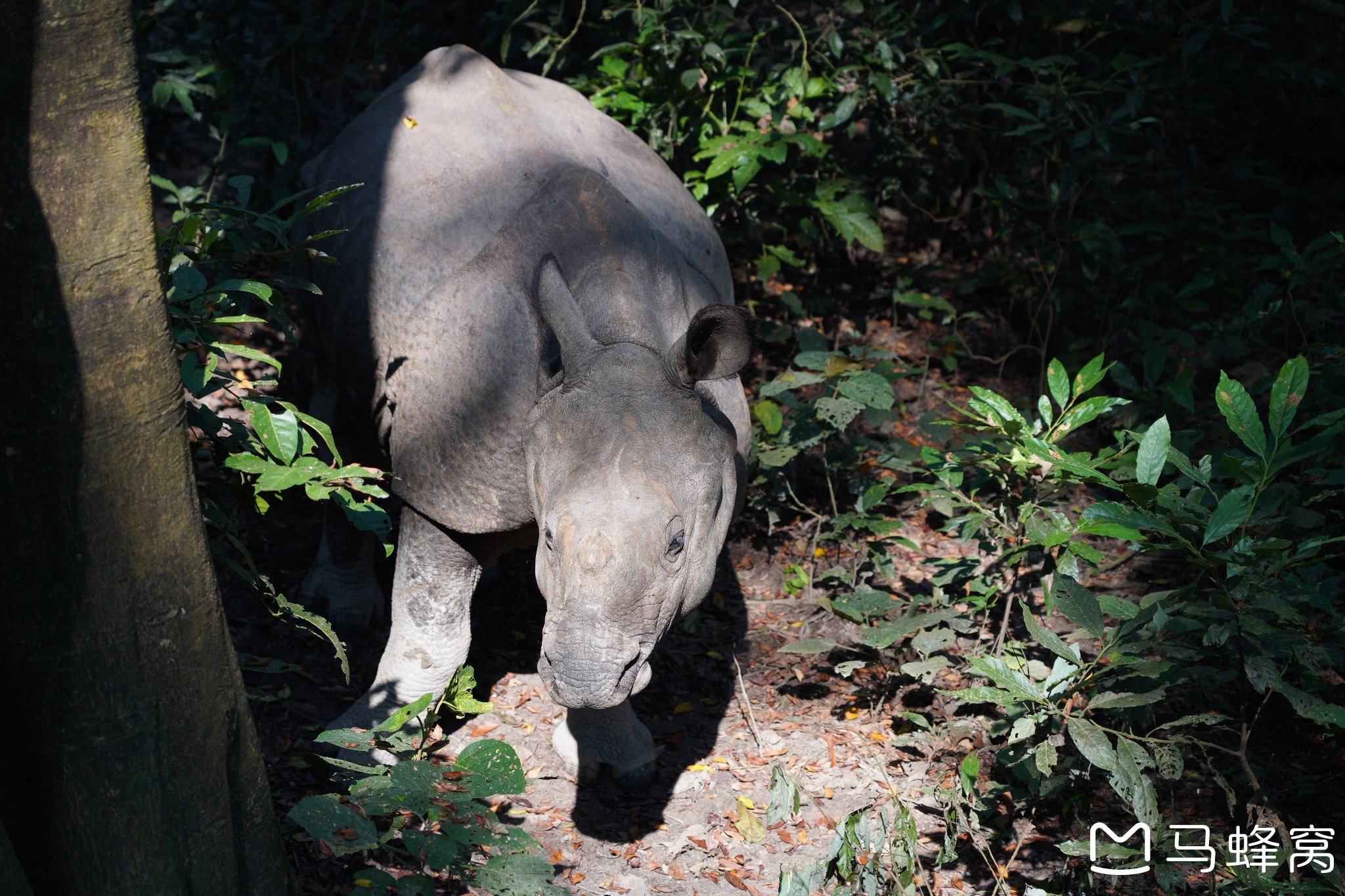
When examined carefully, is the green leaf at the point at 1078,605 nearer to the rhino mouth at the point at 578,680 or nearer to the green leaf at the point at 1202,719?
the green leaf at the point at 1202,719

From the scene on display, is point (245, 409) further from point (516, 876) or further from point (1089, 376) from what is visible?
point (1089, 376)

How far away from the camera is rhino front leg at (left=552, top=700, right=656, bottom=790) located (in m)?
4.17

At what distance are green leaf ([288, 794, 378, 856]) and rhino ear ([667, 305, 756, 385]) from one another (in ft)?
4.94

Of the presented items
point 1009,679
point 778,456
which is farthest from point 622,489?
point 778,456

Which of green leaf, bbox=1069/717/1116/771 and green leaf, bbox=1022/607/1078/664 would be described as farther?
green leaf, bbox=1022/607/1078/664

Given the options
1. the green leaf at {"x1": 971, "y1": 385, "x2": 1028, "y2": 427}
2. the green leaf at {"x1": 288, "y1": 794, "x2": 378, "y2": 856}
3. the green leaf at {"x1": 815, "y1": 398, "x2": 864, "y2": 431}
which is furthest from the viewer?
the green leaf at {"x1": 815, "y1": 398, "x2": 864, "y2": 431}

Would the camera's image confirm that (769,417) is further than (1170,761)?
Yes

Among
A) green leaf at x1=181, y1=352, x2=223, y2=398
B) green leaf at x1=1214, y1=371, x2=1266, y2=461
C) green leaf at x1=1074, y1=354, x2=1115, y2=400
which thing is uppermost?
green leaf at x1=181, y1=352, x2=223, y2=398

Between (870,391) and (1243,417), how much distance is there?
1.87 metres

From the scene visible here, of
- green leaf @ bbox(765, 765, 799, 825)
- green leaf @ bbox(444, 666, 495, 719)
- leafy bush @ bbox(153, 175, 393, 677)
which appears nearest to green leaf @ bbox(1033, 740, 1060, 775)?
green leaf @ bbox(765, 765, 799, 825)

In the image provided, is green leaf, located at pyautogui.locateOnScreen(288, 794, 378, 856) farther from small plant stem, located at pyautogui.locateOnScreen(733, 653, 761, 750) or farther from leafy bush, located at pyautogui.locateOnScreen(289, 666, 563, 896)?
small plant stem, located at pyautogui.locateOnScreen(733, 653, 761, 750)

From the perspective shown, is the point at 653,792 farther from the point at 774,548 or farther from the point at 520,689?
the point at 774,548

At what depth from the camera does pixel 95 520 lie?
2043 mm

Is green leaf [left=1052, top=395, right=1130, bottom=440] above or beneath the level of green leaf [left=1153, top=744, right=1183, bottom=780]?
above
